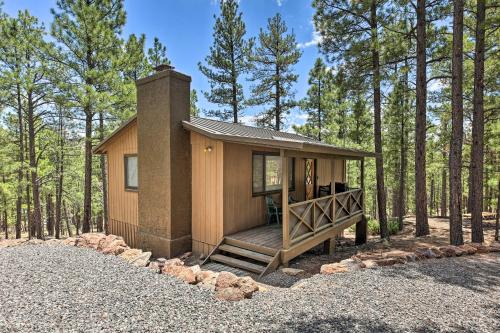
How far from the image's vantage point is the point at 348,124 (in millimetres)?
17188

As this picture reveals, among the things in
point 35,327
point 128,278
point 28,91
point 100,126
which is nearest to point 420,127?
point 128,278

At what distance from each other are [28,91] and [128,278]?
1172 centimetres

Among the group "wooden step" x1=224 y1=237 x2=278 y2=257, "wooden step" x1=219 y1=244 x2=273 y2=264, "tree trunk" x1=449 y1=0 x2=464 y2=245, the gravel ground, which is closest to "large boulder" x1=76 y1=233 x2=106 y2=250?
the gravel ground

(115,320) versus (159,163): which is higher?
(159,163)

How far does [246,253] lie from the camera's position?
5.99 metres

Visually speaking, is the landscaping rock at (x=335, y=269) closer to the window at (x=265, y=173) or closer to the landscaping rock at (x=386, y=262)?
the landscaping rock at (x=386, y=262)

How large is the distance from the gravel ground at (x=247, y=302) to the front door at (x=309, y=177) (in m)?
4.87

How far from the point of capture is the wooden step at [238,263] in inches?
219

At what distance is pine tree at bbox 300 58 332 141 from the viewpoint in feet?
53.9

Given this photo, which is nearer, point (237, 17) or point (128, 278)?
point (128, 278)

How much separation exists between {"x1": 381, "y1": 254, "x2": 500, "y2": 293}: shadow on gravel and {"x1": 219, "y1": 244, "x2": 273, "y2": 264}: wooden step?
224cm

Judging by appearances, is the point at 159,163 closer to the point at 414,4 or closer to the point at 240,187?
the point at 240,187

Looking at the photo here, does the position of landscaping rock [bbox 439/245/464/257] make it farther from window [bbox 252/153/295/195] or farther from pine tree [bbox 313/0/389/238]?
window [bbox 252/153/295/195]

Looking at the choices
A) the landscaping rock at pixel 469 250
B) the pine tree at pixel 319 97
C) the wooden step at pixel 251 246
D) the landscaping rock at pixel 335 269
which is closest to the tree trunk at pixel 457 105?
the landscaping rock at pixel 469 250
